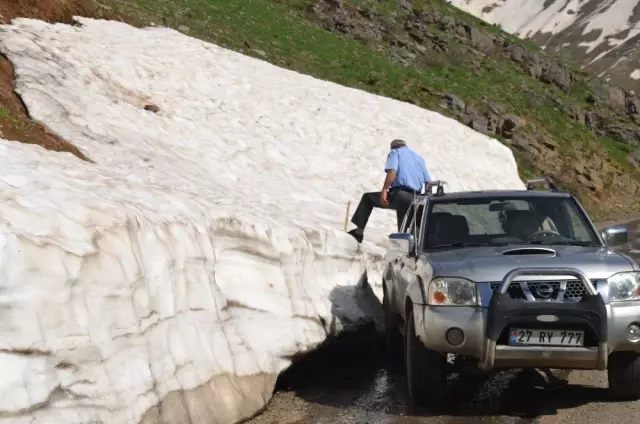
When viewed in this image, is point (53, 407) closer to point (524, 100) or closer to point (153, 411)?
point (153, 411)

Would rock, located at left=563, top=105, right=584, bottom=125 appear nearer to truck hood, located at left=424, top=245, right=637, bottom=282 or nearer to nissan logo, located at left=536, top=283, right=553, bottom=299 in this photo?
truck hood, located at left=424, top=245, right=637, bottom=282

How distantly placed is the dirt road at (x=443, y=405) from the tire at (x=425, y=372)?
14cm

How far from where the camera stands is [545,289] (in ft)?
21.8

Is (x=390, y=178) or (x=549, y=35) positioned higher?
(x=549, y=35)

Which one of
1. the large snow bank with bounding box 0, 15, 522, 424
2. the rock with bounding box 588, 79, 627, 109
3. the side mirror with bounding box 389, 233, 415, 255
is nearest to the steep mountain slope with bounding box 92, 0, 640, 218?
the rock with bounding box 588, 79, 627, 109

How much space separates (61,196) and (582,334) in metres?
4.09

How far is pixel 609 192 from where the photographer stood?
3453 cm

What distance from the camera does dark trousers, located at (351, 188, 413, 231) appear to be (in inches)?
449

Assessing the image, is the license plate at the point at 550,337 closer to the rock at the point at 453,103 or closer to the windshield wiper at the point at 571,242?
the windshield wiper at the point at 571,242

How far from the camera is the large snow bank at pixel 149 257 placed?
214 inches

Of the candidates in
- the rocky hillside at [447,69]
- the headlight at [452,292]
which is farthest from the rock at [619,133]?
the headlight at [452,292]

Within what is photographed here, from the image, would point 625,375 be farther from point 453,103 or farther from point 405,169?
point 453,103

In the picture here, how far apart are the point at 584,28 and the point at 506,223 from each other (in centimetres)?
17540

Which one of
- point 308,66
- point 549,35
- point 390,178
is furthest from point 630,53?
point 390,178
